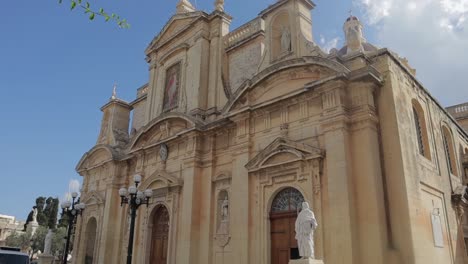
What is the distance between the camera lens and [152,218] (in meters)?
16.9

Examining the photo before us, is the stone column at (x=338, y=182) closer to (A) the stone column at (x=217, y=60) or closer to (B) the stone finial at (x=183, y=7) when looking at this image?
(A) the stone column at (x=217, y=60)

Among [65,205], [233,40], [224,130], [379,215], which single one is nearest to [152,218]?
[65,205]

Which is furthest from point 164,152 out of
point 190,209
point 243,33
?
point 243,33

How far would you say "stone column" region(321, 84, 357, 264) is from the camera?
32.5ft

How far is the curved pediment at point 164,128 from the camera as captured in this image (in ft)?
52.3

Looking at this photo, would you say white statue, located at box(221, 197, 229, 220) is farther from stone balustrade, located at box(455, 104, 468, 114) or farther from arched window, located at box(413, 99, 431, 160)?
stone balustrade, located at box(455, 104, 468, 114)

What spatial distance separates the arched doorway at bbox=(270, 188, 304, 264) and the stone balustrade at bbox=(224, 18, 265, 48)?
7009mm

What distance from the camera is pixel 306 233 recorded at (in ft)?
Answer: 30.0

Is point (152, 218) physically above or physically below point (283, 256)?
above

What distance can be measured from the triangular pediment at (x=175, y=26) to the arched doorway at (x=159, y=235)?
844 centimetres

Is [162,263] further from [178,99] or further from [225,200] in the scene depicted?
[178,99]

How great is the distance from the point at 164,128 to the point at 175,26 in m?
5.64

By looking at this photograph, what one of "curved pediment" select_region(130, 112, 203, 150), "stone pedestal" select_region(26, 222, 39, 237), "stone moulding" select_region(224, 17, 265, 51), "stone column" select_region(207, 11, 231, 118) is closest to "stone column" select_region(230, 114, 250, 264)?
"curved pediment" select_region(130, 112, 203, 150)

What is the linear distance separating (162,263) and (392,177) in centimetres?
966
